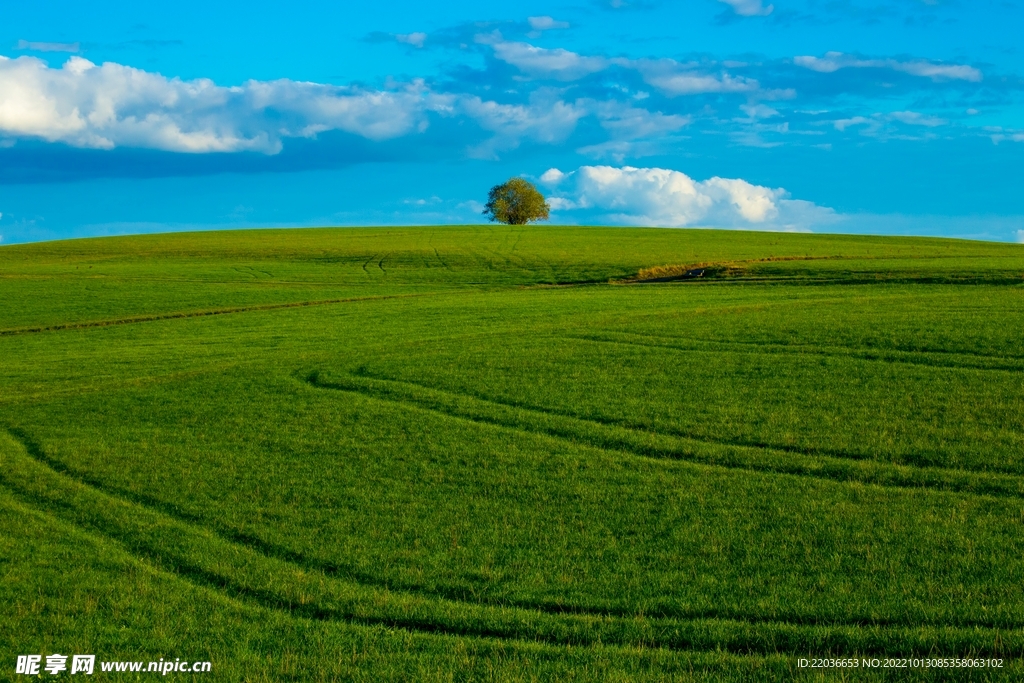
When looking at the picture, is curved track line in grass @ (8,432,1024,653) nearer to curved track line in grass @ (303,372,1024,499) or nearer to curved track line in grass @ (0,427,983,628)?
curved track line in grass @ (0,427,983,628)

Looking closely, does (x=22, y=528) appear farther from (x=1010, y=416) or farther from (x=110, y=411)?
(x=1010, y=416)

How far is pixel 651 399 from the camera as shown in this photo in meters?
24.3

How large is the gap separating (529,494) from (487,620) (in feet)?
18.0

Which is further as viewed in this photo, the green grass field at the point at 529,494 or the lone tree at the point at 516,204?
the lone tree at the point at 516,204

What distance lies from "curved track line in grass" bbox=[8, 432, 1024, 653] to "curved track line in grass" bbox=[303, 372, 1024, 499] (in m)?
6.70

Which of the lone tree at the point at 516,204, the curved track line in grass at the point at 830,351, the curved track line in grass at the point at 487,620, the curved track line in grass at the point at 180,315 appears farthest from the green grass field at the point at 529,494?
the lone tree at the point at 516,204

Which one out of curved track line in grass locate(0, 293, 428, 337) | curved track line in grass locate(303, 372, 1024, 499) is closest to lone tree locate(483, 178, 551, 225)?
curved track line in grass locate(0, 293, 428, 337)

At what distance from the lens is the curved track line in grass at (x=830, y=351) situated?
26.6m

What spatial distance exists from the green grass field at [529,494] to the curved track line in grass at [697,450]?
10 cm

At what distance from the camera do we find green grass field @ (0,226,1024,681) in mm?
11000

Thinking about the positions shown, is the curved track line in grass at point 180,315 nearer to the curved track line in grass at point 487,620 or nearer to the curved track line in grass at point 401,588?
the curved track line in grass at point 401,588

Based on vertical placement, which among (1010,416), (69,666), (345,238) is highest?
(345,238)

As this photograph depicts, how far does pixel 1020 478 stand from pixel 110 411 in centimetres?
2340

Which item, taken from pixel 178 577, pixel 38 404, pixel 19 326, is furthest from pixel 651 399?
pixel 19 326
